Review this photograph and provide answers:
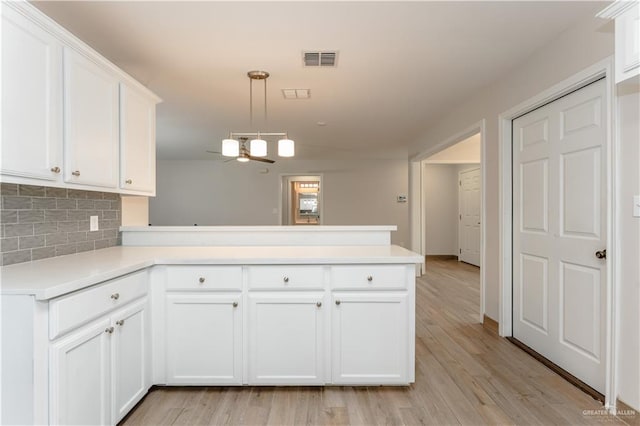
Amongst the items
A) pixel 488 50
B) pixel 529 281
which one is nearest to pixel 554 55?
pixel 488 50

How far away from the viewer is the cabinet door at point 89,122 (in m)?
1.85

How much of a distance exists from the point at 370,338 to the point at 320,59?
2.13 meters

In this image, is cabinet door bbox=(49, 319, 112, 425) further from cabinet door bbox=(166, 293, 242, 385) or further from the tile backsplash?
the tile backsplash

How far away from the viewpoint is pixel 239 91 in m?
3.59

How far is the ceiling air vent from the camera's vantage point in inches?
108

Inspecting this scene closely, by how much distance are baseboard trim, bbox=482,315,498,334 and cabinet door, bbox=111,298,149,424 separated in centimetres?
291

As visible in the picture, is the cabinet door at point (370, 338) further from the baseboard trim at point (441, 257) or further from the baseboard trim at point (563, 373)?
the baseboard trim at point (441, 257)

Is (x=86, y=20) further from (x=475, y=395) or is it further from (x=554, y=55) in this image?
(x=475, y=395)

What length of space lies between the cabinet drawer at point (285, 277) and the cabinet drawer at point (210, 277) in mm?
89

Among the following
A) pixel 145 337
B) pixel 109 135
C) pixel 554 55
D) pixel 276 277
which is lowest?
pixel 145 337

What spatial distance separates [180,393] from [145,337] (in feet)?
1.41

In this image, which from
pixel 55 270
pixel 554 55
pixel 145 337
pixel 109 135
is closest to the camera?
pixel 55 270

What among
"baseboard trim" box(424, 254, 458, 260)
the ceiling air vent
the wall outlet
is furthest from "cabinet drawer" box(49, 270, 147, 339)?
"baseboard trim" box(424, 254, 458, 260)

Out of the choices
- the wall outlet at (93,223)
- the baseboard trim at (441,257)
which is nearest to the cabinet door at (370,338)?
the wall outlet at (93,223)
